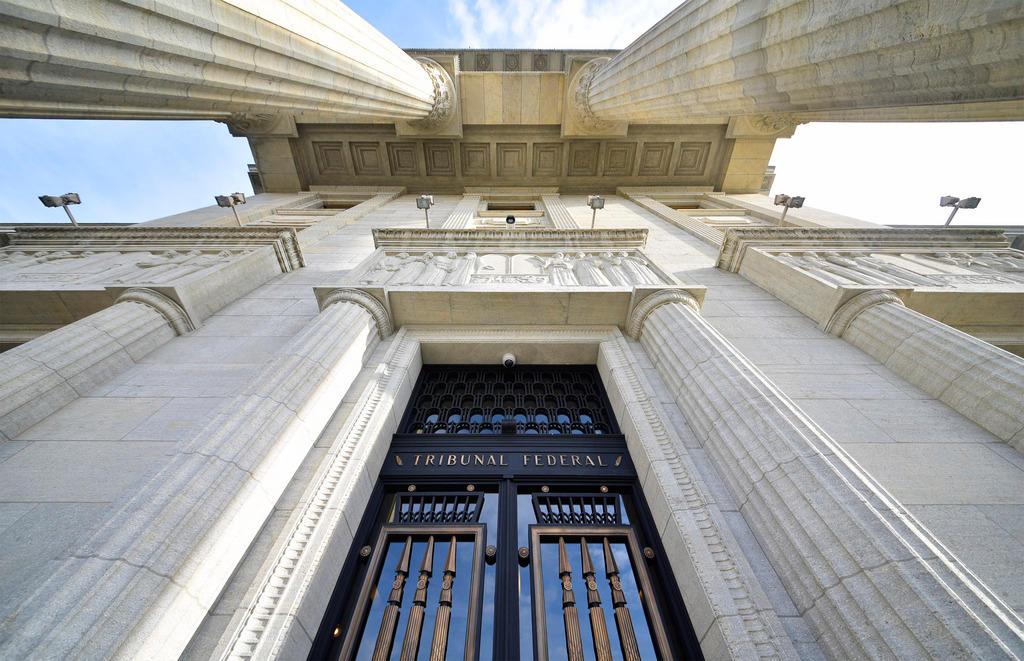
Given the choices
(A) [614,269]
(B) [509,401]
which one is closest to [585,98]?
(A) [614,269]

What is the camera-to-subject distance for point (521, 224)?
1347cm

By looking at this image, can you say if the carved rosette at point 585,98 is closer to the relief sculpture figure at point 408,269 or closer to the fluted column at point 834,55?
the fluted column at point 834,55

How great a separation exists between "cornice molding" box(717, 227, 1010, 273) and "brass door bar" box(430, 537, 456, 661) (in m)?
7.88

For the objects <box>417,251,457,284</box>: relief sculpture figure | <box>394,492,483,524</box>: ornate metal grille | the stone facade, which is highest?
<box>417,251,457,284</box>: relief sculpture figure

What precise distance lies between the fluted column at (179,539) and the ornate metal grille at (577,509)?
8.84 ft

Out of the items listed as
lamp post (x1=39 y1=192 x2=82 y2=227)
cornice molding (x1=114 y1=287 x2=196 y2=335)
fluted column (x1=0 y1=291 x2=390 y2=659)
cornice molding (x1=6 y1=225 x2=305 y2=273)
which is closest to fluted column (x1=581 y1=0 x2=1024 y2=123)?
fluted column (x1=0 y1=291 x2=390 y2=659)

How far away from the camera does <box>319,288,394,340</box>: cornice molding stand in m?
5.22

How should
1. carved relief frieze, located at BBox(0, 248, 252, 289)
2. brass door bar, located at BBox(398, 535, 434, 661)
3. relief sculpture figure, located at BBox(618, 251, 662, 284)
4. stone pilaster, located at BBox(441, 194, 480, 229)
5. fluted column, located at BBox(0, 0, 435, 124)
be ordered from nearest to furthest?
brass door bar, located at BBox(398, 535, 434, 661) → fluted column, located at BBox(0, 0, 435, 124) → relief sculpture figure, located at BBox(618, 251, 662, 284) → carved relief frieze, located at BBox(0, 248, 252, 289) → stone pilaster, located at BBox(441, 194, 480, 229)

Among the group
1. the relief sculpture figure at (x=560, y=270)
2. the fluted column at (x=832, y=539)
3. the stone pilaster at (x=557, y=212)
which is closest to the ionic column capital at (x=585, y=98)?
the stone pilaster at (x=557, y=212)

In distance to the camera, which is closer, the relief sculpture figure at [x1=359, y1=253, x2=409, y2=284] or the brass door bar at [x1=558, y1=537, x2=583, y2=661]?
the brass door bar at [x1=558, y1=537, x2=583, y2=661]

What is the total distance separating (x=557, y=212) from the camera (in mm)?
13312

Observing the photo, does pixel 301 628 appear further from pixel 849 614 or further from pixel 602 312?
pixel 602 312

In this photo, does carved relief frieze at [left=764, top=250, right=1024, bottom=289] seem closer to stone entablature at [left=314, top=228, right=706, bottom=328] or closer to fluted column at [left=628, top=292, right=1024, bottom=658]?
Answer: stone entablature at [left=314, top=228, right=706, bottom=328]

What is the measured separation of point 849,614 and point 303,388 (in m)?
4.77
